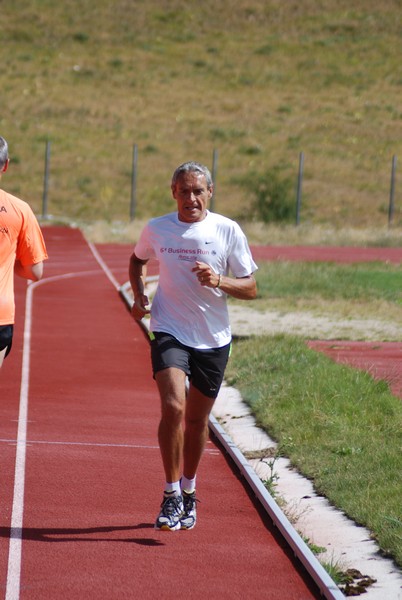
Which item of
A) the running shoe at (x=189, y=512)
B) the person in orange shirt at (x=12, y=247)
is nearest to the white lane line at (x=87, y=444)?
the running shoe at (x=189, y=512)

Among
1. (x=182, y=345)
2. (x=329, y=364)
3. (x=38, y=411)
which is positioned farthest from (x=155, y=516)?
(x=329, y=364)

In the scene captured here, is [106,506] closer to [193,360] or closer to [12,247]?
[193,360]

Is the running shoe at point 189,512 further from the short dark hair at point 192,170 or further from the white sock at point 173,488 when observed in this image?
the short dark hair at point 192,170

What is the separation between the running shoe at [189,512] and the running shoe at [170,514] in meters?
0.07

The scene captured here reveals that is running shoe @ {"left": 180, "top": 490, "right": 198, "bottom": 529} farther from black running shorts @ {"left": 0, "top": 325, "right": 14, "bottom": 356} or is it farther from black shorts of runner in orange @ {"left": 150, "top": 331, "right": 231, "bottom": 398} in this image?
black running shorts @ {"left": 0, "top": 325, "right": 14, "bottom": 356}

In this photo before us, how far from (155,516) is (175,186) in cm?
202

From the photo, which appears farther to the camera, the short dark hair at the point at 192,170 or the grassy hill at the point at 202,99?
the grassy hill at the point at 202,99

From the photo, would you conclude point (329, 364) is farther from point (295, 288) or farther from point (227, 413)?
point (295, 288)

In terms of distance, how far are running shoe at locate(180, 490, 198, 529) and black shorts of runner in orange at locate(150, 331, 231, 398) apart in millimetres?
612

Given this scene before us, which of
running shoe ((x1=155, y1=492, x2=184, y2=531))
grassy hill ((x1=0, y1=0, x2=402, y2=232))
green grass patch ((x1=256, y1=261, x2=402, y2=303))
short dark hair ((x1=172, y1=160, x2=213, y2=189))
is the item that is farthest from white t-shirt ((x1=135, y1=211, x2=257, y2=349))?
grassy hill ((x1=0, y1=0, x2=402, y2=232))

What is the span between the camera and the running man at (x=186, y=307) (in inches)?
287

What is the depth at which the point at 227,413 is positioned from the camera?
11.6 meters

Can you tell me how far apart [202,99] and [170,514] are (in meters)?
52.0

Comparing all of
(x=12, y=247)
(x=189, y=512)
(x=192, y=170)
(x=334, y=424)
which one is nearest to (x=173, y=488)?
(x=189, y=512)
